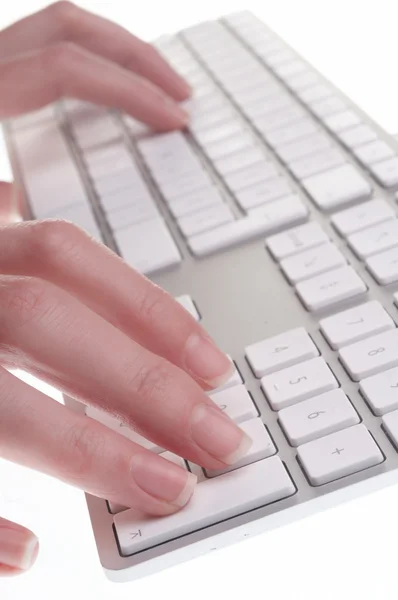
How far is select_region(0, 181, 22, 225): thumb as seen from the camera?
81 centimetres

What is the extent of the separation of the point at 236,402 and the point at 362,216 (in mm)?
220

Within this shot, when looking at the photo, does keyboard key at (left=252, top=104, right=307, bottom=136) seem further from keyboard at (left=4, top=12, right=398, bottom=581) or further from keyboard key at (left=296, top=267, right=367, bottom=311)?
keyboard key at (left=296, top=267, right=367, bottom=311)

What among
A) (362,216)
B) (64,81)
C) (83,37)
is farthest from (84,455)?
(83,37)

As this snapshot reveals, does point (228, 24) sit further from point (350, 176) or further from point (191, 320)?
point (191, 320)

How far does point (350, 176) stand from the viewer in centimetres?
67

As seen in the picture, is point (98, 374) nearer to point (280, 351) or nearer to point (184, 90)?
point (280, 351)

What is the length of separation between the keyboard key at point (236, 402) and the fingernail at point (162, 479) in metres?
0.06

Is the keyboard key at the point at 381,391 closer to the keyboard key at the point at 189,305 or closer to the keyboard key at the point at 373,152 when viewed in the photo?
the keyboard key at the point at 189,305

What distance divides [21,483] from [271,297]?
0.25m

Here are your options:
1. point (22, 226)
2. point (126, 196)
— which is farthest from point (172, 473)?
point (126, 196)

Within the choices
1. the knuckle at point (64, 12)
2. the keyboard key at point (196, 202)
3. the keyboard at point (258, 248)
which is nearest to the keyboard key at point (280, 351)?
the keyboard at point (258, 248)

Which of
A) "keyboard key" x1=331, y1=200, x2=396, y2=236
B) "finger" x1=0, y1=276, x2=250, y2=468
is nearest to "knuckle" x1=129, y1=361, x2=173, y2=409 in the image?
"finger" x1=0, y1=276, x2=250, y2=468

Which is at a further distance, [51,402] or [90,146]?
[90,146]

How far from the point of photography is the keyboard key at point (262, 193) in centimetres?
69
